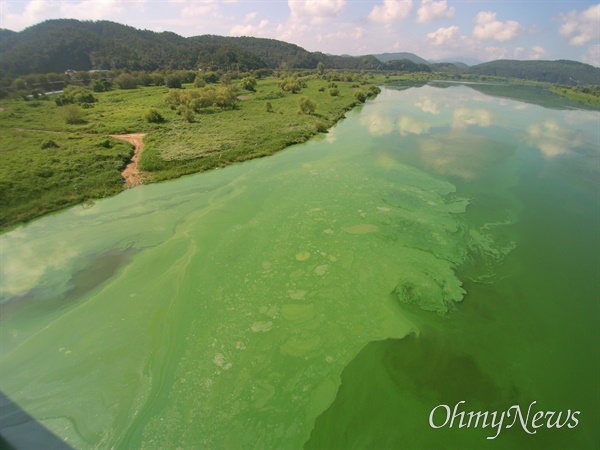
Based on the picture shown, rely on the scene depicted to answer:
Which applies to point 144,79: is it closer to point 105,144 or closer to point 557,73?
point 105,144

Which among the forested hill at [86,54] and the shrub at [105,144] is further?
the forested hill at [86,54]

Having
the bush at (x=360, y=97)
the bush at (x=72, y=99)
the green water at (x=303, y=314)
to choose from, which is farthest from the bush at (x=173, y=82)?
the green water at (x=303, y=314)

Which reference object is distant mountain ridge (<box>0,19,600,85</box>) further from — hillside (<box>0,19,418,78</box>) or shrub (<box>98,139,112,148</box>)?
shrub (<box>98,139,112,148</box>)

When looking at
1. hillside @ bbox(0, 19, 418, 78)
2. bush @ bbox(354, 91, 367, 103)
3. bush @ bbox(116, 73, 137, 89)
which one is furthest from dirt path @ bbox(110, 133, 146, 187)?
hillside @ bbox(0, 19, 418, 78)

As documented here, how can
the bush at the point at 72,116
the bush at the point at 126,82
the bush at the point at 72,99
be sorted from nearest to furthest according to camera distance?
the bush at the point at 72,116, the bush at the point at 72,99, the bush at the point at 126,82

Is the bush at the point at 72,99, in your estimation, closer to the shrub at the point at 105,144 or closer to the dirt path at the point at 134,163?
the dirt path at the point at 134,163

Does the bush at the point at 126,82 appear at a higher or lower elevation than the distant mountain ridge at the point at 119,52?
lower
